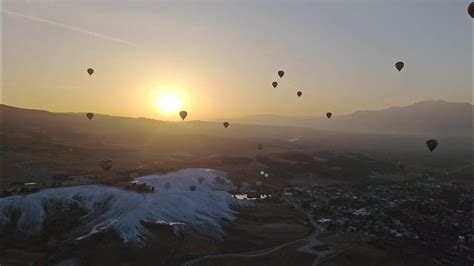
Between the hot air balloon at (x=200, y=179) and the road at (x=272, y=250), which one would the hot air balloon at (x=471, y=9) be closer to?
the road at (x=272, y=250)

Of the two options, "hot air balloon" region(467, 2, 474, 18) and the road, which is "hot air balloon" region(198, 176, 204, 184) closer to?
the road

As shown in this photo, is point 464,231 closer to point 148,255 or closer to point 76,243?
point 148,255

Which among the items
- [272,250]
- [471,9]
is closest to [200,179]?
[272,250]

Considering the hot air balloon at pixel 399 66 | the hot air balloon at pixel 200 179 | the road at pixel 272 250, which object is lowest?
the road at pixel 272 250

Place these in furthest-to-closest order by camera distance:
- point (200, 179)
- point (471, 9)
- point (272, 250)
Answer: point (200, 179) → point (272, 250) → point (471, 9)

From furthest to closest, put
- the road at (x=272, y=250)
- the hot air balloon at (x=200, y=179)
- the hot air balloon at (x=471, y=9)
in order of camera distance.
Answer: the hot air balloon at (x=200, y=179) < the road at (x=272, y=250) < the hot air balloon at (x=471, y=9)

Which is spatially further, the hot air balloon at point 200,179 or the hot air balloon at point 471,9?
the hot air balloon at point 200,179

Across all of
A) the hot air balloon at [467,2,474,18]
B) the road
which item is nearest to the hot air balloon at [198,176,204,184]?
the road

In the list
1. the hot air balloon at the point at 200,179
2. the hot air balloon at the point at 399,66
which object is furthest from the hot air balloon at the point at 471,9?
the hot air balloon at the point at 200,179

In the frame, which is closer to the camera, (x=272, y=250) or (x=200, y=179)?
(x=272, y=250)

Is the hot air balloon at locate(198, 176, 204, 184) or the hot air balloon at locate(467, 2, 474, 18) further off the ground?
the hot air balloon at locate(467, 2, 474, 18)

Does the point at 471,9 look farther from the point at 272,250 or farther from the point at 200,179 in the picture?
the point at 200,179
